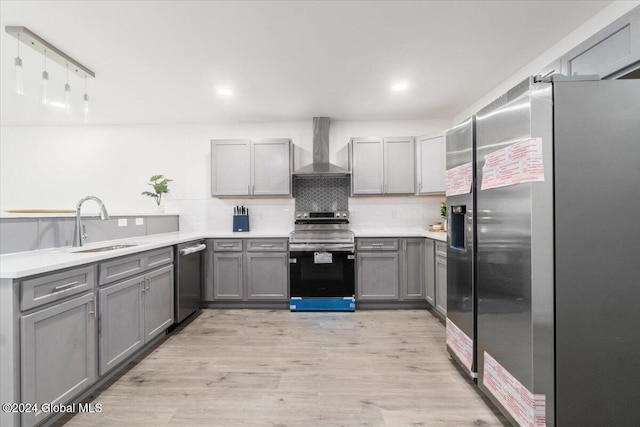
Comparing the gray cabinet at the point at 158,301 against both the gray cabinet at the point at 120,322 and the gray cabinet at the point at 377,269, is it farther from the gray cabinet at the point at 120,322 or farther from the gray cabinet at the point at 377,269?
the gray cabinet at the point at 377,269

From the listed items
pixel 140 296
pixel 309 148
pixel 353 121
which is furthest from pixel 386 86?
pixel 140 296

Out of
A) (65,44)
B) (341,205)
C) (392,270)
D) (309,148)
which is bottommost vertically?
(392,270)

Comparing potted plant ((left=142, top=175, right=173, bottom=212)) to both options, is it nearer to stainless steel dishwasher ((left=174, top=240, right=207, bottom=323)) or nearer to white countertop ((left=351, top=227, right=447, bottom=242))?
stainless steel dishwasher ((left=174, top=240, right=207, bottom=323))

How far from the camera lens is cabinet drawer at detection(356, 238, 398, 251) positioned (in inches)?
142

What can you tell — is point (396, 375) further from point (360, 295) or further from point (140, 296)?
point (140, 296)

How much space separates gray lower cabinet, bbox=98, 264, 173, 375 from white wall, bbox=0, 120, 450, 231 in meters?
1.74

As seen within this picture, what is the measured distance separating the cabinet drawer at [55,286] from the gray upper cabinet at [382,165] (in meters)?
3.02

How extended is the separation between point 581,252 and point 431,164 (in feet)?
8.21

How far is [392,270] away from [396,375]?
1.60 meters

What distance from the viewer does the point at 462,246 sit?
2133 millimetres

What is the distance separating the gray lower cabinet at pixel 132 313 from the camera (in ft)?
6.31

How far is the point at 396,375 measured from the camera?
2.11 m

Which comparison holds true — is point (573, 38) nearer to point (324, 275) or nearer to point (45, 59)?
point (324, 275)

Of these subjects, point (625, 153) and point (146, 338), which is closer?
point (625, 153)
